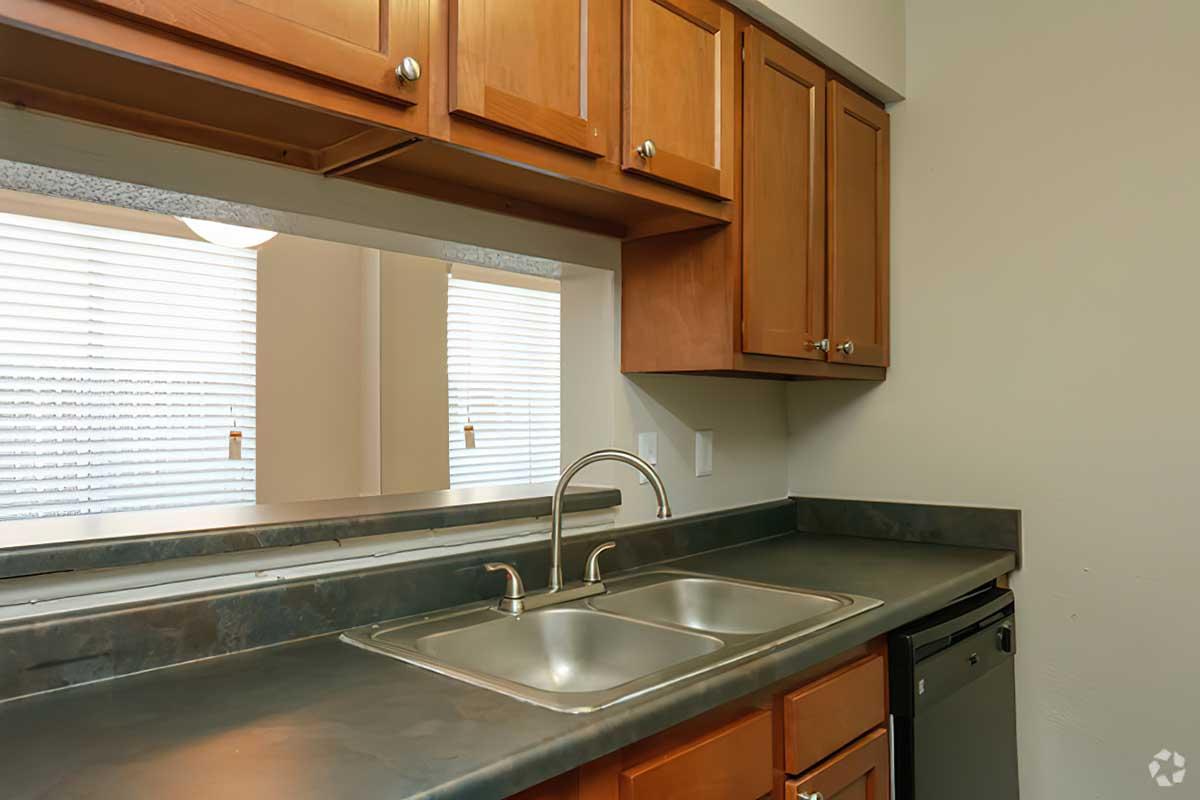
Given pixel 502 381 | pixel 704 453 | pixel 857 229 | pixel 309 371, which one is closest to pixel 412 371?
pixel 309 371

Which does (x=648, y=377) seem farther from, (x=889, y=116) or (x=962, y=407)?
(x=889, y=116)

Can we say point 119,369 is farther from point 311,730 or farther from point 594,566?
point 311,730

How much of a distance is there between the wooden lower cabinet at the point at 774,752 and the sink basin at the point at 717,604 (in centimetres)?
20

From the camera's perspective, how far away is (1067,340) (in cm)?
210

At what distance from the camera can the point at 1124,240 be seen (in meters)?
2.03

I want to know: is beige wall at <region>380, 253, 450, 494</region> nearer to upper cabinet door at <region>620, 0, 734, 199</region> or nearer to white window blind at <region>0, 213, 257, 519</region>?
white window blind at <region>0, 213, 257, 519</region>

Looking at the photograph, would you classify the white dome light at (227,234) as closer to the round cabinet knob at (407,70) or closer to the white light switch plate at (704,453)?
the white light switch plate at (704,453)

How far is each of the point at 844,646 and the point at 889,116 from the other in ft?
5.38

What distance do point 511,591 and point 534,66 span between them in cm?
92

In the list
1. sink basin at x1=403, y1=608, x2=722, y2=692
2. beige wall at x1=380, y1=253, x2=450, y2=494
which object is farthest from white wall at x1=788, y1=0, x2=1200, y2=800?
beige wall at x1=380, y1=253, x2=450, y2=494

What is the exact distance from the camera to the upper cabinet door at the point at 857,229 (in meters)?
2.15

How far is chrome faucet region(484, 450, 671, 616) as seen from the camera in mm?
1551

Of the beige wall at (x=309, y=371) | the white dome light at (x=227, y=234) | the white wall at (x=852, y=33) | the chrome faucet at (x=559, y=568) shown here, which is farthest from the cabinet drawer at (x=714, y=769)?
the beige wall at (x=309, y=371)

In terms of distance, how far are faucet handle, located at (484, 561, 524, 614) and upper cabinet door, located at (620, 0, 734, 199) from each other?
770 mm
